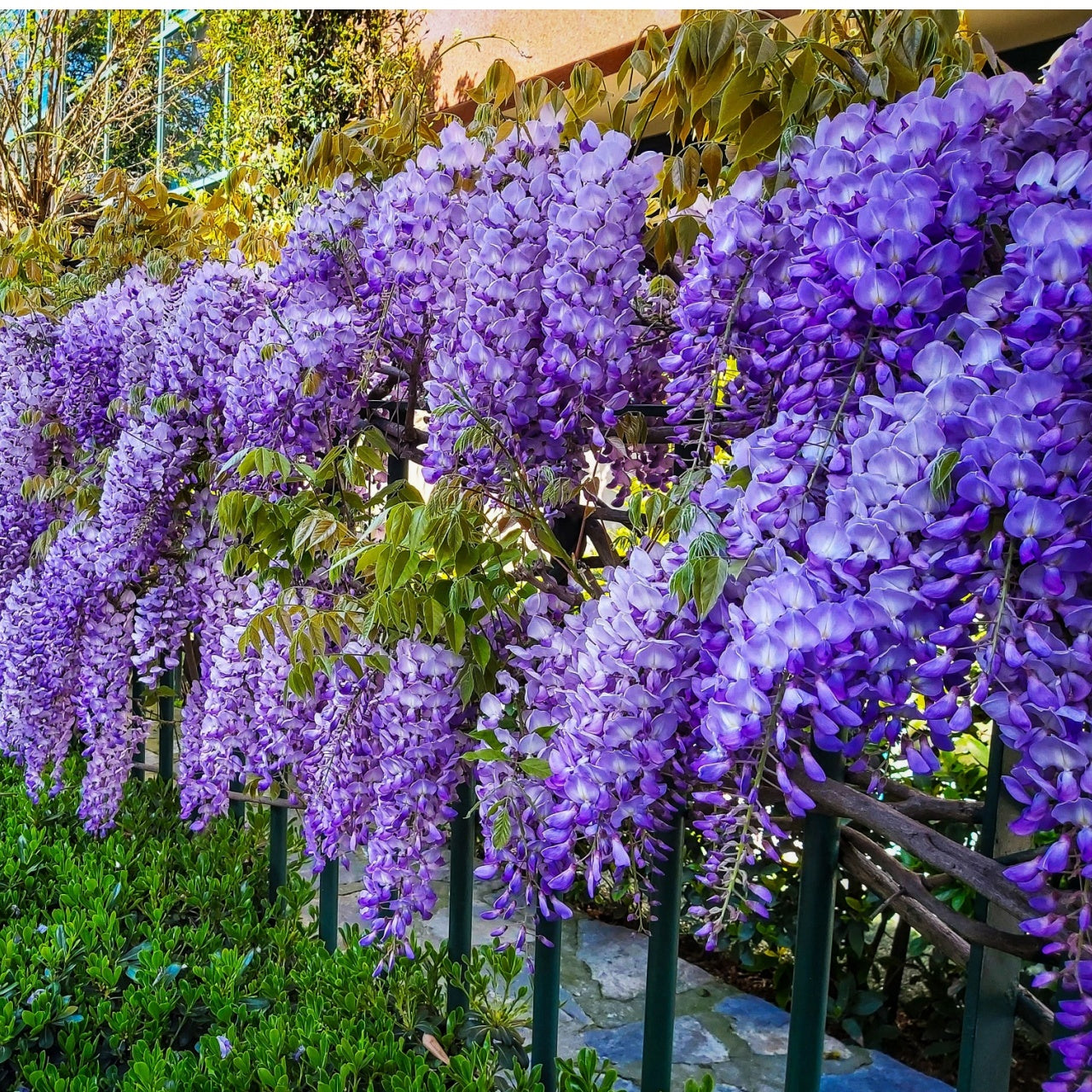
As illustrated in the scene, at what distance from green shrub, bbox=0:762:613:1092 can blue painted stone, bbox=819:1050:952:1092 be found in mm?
1056

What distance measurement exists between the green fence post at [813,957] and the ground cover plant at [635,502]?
116mm

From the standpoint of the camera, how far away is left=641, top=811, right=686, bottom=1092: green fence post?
5.03ft

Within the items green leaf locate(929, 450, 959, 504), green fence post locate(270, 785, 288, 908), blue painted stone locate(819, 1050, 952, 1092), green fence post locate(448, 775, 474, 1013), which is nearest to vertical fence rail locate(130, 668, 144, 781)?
green fence post locate(270, 785, 288, 908)

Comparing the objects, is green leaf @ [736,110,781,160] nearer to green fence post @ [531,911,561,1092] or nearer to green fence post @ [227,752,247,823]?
green fence post @ [531,911,561,1092]

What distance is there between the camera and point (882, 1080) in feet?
8.95

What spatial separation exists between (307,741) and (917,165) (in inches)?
56.3

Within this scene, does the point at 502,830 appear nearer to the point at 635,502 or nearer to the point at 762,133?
the point at 635,502

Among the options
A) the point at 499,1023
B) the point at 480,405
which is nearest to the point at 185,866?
the point at 499,1023

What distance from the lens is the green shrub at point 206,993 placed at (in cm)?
168

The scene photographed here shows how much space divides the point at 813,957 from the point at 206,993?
1.27m

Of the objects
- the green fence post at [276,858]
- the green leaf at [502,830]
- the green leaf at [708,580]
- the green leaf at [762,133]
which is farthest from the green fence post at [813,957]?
the green fence post at [276,858]

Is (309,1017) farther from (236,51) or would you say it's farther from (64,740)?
(236,51)

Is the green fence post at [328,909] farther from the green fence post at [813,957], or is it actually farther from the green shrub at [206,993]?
the green fence post at [813,957]

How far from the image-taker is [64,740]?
2.70 metres
